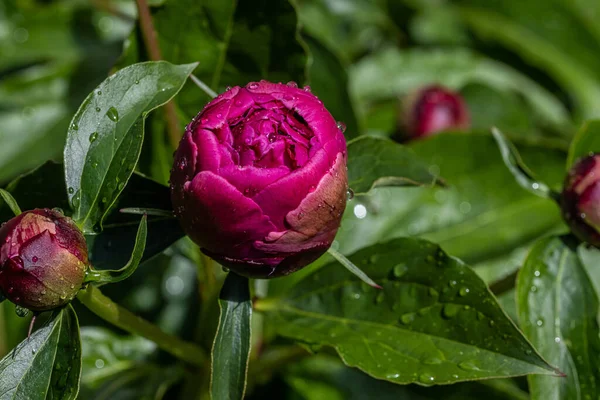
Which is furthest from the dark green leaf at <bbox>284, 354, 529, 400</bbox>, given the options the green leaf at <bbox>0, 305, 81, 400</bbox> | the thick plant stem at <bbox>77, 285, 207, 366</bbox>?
the green leaf at <bbox>0, 305, 81, 400</bbox>

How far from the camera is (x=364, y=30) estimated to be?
2676 millimetres

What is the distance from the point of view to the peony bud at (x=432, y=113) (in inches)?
84.0

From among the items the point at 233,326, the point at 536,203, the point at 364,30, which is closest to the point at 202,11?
the point at 233,326

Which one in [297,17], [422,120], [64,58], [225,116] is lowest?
[422,120]

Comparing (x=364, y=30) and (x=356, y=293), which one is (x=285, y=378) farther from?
(x=364, y=30)

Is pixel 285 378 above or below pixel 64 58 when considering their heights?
below

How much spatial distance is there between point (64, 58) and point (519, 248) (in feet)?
4.47

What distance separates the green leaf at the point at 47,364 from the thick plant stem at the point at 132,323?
2.1 inches

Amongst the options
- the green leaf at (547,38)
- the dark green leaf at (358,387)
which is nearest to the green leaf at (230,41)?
the dark green leaf at (358,387)

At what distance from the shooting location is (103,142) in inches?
43.5

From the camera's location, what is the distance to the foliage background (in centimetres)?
150

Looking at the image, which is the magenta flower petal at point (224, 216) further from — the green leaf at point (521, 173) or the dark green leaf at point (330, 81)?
the dark green leaf at point (330, 81)

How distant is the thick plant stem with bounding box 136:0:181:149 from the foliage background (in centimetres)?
1

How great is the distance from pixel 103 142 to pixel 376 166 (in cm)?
42
